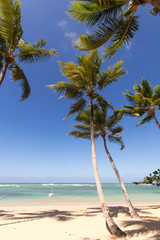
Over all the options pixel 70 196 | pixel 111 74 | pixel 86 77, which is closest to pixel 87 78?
pixel 86 77

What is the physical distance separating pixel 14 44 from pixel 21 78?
71.8 inches

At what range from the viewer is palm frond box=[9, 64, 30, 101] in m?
7.40

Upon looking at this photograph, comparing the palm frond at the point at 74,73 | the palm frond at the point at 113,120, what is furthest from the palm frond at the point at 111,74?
the palm frond at the point at 113,120

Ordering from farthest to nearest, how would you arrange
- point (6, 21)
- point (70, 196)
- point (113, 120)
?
1. point (70, 196)
2. point (113, 120)
3. point (6, 21)

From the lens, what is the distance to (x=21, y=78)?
7711 mm

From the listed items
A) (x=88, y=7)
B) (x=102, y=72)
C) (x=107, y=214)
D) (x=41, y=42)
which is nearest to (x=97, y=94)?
(x=102, y=72)

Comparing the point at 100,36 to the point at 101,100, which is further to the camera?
the point at 101,100

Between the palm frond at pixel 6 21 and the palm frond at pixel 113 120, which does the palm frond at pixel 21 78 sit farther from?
the palm frond at pixel 113 120

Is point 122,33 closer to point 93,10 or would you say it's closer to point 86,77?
point 93,10

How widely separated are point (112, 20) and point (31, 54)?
4322 millimetres

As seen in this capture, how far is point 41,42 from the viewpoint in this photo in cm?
687

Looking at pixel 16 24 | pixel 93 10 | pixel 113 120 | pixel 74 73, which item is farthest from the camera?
pixel 113 120

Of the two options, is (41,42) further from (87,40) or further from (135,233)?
(135,233)

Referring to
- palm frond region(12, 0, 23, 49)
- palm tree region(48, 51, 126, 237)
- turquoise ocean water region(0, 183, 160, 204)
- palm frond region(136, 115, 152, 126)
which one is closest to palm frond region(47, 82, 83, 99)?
palm tree region(48, 51, 126, 237)
